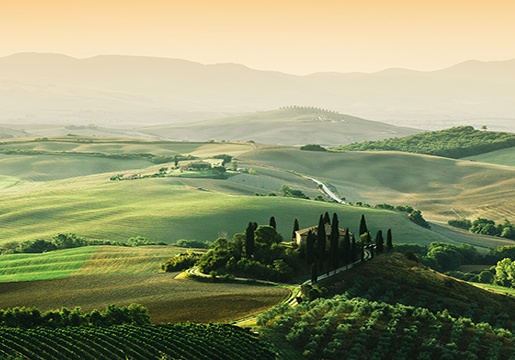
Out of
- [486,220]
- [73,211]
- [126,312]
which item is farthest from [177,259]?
[486,220]

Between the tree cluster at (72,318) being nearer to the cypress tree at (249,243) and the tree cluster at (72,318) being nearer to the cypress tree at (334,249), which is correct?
the cypress tree at (334,249)

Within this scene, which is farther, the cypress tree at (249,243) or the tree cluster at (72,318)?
the cypress tree at (249,243)

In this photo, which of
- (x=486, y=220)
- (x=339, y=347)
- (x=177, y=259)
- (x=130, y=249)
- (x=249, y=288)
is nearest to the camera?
(x=339, y=347)

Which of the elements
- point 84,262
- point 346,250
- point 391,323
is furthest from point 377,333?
point 84,262

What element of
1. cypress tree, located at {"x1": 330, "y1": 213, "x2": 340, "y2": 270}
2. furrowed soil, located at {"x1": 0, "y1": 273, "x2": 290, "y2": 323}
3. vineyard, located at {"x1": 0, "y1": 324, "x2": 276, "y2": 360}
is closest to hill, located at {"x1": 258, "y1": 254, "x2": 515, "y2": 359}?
vineyard, located at {"x1": 0, "y1": 324, "x2": 276, "y2": 360}

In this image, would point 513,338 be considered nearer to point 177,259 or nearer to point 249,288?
point 249,288

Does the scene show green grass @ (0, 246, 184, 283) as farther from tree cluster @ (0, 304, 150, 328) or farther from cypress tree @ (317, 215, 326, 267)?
tree cluster @ (0, 304, 150, 328)

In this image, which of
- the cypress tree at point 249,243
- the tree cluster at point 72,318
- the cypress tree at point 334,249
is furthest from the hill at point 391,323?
the cypress tree at point 249,243
